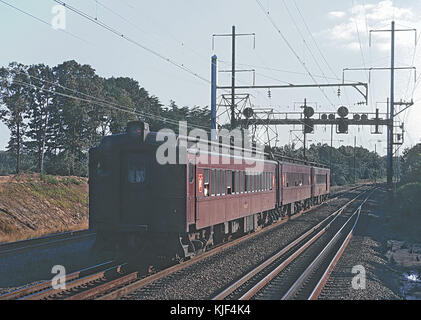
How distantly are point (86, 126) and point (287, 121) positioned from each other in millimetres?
16211

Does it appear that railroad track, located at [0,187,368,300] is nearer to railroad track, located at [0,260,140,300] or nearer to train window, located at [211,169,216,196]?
railroad track, located at [0,260,140,300]

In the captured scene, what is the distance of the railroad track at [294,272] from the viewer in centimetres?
1106

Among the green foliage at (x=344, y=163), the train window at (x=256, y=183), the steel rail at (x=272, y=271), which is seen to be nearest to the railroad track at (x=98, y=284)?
the steel rail at (x=272, y=271)

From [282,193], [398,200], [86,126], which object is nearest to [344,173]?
[398,200]

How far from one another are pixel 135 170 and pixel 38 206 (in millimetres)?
12355

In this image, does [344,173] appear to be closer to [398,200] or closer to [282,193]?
[398,200]

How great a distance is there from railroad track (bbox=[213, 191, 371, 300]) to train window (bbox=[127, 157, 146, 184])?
11.8 ft

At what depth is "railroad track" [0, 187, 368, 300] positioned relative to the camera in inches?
395

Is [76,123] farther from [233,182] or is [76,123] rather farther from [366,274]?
[366,274]

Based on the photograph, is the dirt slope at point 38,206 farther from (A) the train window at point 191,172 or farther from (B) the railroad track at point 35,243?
(A) the train window at point 191,172

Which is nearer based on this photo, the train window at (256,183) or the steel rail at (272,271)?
the steel rail at (272,271)

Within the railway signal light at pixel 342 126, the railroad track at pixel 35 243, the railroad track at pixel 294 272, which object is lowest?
the railroad track at pixel 294 272

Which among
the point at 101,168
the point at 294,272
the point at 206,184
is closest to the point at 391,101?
the point at 206,184

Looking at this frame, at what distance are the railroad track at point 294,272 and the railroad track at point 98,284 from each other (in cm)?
182
